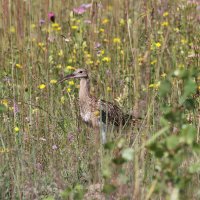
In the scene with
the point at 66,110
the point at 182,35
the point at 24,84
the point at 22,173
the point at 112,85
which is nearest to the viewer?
the point at 22,173

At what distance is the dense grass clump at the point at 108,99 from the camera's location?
3135 millimetres

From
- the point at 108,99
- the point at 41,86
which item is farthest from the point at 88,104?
the point at 41,86

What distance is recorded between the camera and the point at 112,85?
21.0 ft

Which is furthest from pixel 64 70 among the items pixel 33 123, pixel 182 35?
pixel 33 123

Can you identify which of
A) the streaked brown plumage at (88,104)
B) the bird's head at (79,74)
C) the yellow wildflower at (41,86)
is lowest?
the streaked brown plumage at (88,104)

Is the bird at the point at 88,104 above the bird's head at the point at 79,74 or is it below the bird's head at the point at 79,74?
below

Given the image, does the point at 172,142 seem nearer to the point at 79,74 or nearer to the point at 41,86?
the point at 41,86

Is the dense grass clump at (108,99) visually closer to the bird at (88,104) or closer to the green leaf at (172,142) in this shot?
the green leaf at (172,142)

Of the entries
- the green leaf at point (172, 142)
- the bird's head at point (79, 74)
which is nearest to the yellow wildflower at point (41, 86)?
the bird's head at point (79, 74)

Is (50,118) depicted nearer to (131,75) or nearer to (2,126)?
(2,126)

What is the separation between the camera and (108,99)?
627 centimetres

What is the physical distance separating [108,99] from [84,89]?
65 cm

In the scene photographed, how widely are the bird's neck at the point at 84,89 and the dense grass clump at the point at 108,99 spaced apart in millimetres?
99

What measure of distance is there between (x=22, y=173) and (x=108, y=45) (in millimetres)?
3436
